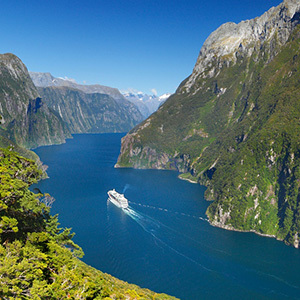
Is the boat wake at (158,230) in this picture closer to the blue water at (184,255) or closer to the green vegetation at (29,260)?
the blue water at (184,255)

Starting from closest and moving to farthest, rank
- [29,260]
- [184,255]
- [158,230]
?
[29,260]
[184,255]
[158,230]

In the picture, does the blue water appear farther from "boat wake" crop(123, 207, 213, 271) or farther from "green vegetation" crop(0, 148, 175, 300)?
"green vegetation" crop(0, 148, 175, 300)

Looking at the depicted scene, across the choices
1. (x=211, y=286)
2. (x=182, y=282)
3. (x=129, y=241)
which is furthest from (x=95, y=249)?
(x=211, y=286)

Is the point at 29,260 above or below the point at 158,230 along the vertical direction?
above

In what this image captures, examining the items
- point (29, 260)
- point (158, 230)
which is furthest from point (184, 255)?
point (29, 260)

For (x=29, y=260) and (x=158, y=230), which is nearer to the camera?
(x=29, y=260)

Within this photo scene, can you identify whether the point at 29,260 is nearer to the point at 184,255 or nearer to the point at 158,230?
the point at 184,255

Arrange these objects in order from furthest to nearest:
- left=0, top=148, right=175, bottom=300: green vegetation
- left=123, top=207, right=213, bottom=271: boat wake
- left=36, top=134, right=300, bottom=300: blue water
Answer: left=123, top=207, right=213, bottom=271: boat wake
left=36, top=134, right=300, bottom=300: blue water
left=0, top=148, right=175, bottom=300: green vegetation

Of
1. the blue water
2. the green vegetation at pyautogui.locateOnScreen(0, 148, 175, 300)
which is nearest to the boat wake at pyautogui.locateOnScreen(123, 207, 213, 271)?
the blue water

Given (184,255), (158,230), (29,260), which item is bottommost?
(184,255)

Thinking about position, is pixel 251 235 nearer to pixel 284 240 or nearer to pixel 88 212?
pixel 284 240

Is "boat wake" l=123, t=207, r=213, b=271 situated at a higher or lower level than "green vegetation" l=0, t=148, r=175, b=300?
lower
